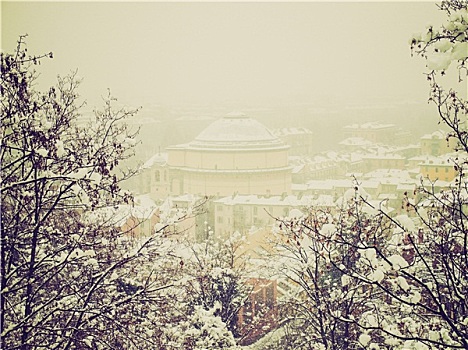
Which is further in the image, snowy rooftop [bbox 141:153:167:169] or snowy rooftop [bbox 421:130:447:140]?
snowy rooftop [bbox 141:153:167:169]

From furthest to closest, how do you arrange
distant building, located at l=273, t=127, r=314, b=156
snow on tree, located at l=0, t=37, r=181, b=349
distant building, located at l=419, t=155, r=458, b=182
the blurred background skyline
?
distant building, located at l=273, t=127, r=314, b=156
distant building, located at l=419, t=155, r=458, b=182
the blurred background skyline
snow on tree, located at l=0, t=37, r=181, b=349

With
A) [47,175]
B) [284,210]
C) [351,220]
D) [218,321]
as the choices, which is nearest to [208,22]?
[284,210]

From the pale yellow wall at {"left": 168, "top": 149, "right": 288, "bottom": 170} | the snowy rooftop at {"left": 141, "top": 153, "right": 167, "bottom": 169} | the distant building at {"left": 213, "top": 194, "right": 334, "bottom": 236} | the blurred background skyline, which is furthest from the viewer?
the pale yellow wall at {"left": 168, "top": 149, "right": 288, "bottom": 170}

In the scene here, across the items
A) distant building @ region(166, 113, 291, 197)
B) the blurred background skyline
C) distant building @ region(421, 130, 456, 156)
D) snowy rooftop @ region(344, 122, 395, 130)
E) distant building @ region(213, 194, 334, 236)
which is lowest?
distant building @ region(213, 194, 334, 236)

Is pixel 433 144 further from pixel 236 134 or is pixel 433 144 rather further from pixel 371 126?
pixel 236 134

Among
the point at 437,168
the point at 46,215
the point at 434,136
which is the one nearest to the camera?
Answer: the point at 46,215

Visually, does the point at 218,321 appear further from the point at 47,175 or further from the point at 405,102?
the point at 405,102

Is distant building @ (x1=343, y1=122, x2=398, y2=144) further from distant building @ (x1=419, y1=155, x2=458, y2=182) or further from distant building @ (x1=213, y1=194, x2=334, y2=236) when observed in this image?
distant building @ (x1=213, y1=194, x2=334, y2=236)

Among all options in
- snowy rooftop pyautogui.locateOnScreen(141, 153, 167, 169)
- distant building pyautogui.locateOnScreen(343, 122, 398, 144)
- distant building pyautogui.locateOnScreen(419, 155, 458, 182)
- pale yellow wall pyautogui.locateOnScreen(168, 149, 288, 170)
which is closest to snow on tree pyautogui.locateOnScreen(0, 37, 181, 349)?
distant building pyautogui.locateOnScreen(419, 155, 458, 182)

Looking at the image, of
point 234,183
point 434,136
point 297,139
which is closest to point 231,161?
point 234,183
